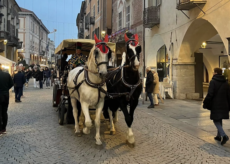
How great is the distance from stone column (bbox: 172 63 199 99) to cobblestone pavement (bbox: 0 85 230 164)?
6799 mm

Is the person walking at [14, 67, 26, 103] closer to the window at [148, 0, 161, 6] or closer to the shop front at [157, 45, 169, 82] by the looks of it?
the window at [148, 0, 161, 6]

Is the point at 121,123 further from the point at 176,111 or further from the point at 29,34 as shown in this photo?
the point at 29,34

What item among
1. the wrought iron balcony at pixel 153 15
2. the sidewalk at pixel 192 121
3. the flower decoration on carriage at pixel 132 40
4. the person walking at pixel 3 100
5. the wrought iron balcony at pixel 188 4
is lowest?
the sidewalk at pixel 192 121

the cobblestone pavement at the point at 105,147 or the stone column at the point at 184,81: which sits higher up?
the stone column at the point at 184,81

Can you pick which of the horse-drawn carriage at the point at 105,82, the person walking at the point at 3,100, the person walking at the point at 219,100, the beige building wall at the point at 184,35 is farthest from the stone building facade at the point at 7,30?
the person walking at the point at 219,100

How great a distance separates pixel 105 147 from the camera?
17.1 ft

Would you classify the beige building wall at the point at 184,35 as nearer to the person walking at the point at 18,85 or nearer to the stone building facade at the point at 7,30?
the person walking at the point at 18,85

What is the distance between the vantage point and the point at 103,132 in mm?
6492

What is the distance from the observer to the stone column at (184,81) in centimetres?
1386

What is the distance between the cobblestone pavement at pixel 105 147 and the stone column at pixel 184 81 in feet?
22.3

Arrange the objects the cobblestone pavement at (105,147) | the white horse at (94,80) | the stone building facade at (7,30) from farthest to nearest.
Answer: the stone building facade at (7,30)
the white horse at (94,80)
the cobblestone pavement at (105,147)

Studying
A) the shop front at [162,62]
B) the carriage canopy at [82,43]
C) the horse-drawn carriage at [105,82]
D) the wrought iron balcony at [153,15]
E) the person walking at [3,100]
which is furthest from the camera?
the shop front at [162,62]

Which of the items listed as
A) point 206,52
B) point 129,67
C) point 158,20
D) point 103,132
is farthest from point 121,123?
point 206,52

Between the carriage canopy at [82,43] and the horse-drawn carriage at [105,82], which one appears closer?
the horse-drawn carriage at [105,82]
